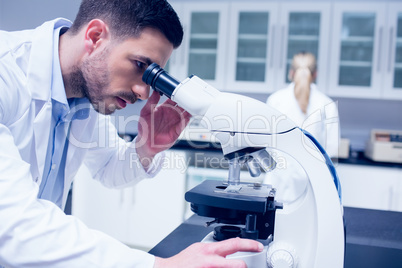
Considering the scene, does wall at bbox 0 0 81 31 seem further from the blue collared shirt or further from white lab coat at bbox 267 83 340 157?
white lab coat at bbox 267 83 340 157

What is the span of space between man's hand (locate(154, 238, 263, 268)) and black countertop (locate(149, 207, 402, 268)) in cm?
17

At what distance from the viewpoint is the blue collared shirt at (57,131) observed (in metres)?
0.92

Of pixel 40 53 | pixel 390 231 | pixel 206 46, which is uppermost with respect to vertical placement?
pixel 206 46

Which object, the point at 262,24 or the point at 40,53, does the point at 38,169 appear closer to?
the point at 40,53

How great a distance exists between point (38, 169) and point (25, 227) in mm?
392

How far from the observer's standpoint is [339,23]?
2.65 metres

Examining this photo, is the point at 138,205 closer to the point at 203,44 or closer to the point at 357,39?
the point at 203,44

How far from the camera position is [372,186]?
2379mm

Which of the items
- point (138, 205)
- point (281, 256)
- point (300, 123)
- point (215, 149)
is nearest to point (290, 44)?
point (300, 123)

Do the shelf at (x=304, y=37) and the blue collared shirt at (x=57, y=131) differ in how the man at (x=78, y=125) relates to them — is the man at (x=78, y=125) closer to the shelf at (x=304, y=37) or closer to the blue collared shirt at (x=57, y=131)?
the blue collared shirt at (x=57, y=131)

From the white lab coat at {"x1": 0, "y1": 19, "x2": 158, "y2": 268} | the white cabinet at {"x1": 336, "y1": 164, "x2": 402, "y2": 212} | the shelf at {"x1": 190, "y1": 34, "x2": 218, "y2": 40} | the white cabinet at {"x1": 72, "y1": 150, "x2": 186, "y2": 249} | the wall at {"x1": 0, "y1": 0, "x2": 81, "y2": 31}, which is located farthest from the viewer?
the shelf at {"x1": 190, "y1": 34, "x2": 218, "y2": 40}

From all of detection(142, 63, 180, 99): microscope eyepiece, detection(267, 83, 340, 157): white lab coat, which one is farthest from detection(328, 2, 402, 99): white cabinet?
detection(142, 63, 180, 99): microscope eyepiece

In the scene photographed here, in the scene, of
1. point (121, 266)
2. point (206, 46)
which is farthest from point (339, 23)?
point (121, 266)

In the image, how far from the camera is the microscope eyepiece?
673 mm
